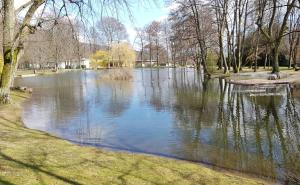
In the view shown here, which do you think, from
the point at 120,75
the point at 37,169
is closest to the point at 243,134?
the point at 37,169

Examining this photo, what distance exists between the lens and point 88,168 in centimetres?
721

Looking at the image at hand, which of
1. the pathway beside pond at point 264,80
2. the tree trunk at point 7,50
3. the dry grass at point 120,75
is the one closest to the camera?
the tree trunk at point 7,50

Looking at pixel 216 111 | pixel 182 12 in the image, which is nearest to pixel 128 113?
pixel 216 111

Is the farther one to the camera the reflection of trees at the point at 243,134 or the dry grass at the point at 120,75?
the dry grass at the point at 120,75

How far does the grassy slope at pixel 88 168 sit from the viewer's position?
6340 mm

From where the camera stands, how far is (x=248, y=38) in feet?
176

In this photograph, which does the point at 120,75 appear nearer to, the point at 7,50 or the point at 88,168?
the point at 7,50

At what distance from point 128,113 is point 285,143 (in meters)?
8.75

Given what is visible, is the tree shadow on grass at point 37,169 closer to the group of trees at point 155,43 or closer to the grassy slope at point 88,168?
the grassy slope at point 88,168

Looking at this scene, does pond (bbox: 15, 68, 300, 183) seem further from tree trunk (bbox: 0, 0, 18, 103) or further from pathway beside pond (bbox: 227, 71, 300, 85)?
pathway beside pond (bbox: 227, 71, 300, 85)

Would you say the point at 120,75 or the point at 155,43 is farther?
the point at 155,43

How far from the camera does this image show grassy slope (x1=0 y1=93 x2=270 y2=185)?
6.34 m

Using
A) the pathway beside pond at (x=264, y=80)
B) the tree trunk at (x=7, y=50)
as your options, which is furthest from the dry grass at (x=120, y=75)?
the tree trunk at (x=7, y=50)

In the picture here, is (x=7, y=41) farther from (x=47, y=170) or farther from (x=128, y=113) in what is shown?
(x=47, y=170)
